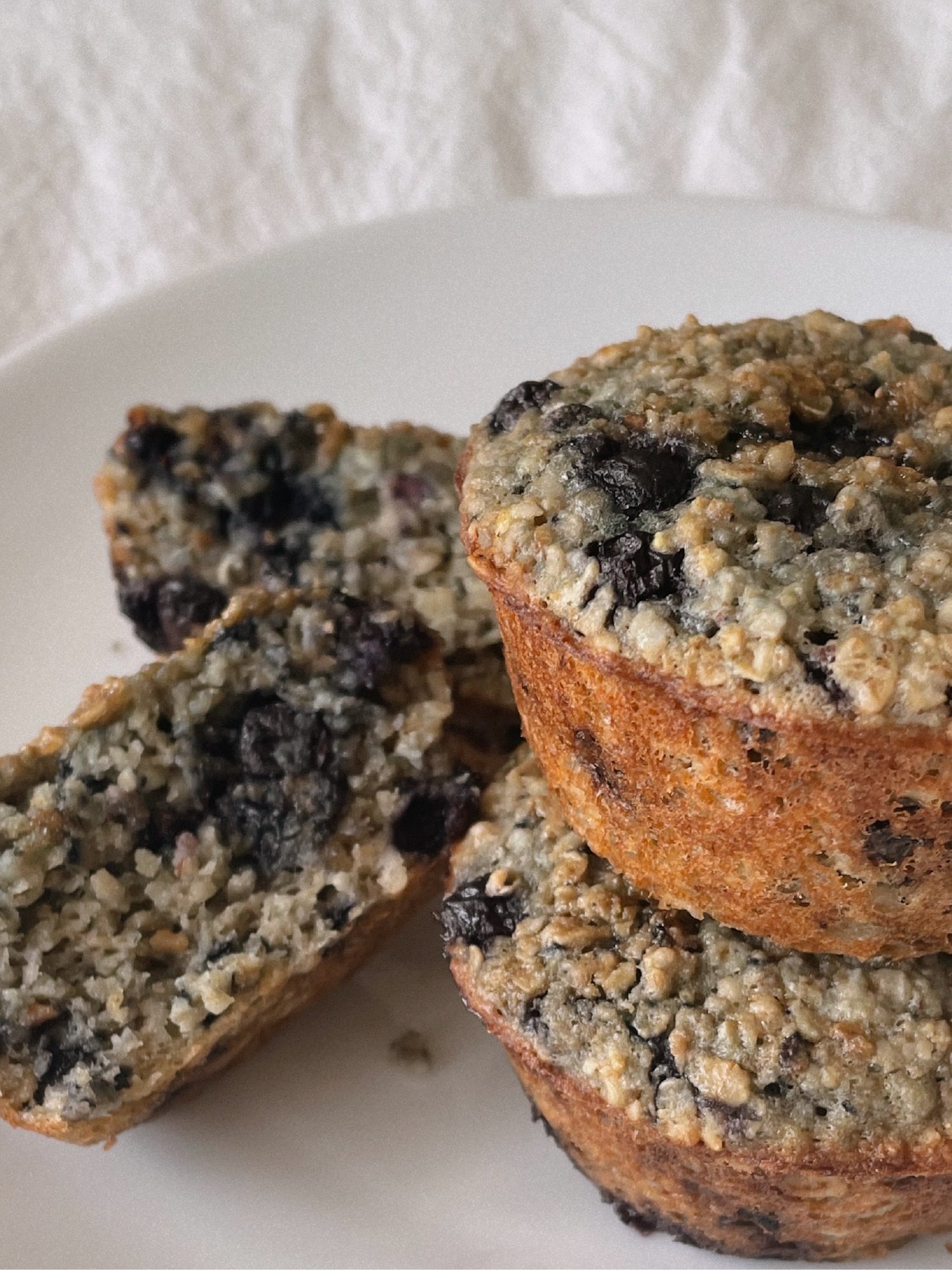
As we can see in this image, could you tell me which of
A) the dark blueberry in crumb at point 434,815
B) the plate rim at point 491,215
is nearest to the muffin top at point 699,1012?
the dark blueberry in crumb at point 434,815

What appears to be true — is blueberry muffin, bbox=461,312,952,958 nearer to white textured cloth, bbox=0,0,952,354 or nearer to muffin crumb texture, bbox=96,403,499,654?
muffin crumb texture, bbox=96,403,499,654

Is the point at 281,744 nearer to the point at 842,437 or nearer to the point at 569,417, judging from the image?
the point at 569,417

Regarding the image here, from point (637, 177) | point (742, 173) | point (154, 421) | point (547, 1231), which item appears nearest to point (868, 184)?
point (742, 173)

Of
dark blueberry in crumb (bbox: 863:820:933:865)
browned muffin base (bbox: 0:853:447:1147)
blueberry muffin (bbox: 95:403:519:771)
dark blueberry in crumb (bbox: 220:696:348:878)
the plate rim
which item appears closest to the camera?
dark blueberry in crumb (bbox: 863:820:933:865)

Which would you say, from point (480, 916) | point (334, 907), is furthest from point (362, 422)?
point (480, 916)

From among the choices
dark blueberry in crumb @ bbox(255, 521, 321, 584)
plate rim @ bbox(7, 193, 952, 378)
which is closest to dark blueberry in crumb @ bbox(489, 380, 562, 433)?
dark blueberry in crumb @ bbox(255, 521, 321, 584)

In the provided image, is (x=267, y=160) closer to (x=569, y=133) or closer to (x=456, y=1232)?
(x=569, y=133)
